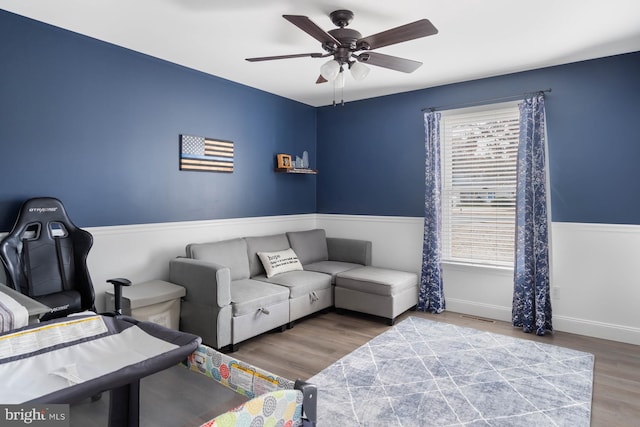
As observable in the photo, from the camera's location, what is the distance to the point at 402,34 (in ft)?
7.78

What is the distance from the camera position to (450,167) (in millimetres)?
4406

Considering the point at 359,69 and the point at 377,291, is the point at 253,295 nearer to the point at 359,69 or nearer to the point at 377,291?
the point at 377,291

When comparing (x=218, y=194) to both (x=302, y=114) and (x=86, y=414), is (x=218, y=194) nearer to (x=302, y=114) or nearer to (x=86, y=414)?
(x=302, y=114)

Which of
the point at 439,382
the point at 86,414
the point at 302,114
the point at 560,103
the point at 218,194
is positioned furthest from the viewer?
the point at 302,114

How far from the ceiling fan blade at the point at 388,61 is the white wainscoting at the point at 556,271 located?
224cm

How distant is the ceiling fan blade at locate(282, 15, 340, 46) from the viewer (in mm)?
2188

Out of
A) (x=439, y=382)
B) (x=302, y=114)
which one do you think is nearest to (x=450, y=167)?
(x=302, y=114)

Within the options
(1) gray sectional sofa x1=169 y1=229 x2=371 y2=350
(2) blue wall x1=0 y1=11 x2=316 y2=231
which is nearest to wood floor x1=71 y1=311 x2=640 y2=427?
(1) gray sectional sofa x1=169 y1=229 x2=371 y2=350

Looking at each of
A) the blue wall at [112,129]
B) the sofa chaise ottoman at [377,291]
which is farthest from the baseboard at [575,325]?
the blue wall at [112,129]

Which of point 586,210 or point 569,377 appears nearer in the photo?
point 569,377

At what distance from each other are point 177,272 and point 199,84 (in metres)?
1.91

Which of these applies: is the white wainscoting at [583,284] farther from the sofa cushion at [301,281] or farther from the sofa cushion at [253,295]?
the sofa cushion at [253,295]

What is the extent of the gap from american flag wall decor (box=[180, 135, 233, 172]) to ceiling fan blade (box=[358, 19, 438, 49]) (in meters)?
2.06

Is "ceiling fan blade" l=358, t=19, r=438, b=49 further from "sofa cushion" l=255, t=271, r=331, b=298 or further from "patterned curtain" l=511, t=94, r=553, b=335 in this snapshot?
"sofa cushion" l=255, t=271, r=331, b=298
